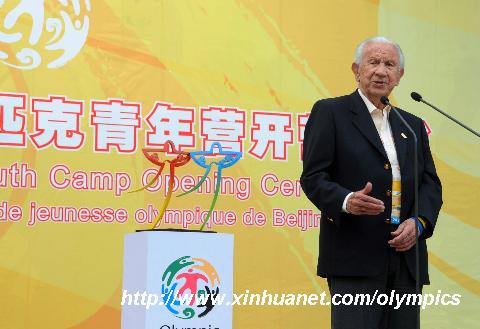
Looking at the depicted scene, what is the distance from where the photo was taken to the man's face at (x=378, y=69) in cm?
243

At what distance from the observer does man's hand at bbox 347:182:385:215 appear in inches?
83.9

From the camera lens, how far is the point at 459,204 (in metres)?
4.25

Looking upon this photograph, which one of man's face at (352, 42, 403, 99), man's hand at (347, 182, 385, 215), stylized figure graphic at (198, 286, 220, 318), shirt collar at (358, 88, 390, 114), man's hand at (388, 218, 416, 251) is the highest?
man's face at (352, 42, 403, 99)

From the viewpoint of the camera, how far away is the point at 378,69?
7.96ft

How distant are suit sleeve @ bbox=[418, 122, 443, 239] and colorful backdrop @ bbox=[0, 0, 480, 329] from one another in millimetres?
1502

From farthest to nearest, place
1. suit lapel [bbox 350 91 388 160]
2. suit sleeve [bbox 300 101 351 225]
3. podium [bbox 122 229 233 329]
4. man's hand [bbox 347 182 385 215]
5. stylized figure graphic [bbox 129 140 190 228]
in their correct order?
1. stylized figure graphic [bbox 129 140 190 228]
2. podium [bbox 122 229 233 329]
3. suit lapel [bbox 350 91 388 160]
4. suit sleeve [bbox 300 101 351 225]
5. man's hand [bbox 347 182 385 215]

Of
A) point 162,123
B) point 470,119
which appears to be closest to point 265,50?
point 162,123

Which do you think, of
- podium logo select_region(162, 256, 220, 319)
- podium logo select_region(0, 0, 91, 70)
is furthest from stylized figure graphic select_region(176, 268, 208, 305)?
podium logo select_region(0, 0, 91, 70)

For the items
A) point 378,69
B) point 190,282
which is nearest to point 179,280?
point 190,282

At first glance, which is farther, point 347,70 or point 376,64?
point 347,70

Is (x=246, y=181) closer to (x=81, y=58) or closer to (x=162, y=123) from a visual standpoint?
(x=162, y=123)

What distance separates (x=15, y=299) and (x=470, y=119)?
2.45m

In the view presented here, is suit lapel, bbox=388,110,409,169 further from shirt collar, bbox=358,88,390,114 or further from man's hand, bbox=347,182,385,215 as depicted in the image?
man's hand, bbox=347,182,385,215

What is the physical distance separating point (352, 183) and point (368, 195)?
0.07 meters
